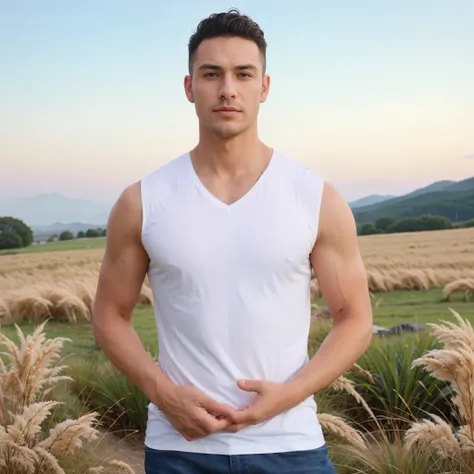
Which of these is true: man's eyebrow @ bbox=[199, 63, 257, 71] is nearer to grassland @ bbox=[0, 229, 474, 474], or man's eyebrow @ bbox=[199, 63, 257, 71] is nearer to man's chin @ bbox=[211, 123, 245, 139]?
man's chin @ bbox=[211, 123, 245, 139]

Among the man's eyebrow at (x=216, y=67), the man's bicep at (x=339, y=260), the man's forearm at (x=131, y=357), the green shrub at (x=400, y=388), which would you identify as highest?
the man's eyebrow at (x=216, y=67)

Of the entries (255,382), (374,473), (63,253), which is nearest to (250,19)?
(255,382)

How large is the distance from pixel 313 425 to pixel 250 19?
4.89 ft

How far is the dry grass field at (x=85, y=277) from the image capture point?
10.8 metres

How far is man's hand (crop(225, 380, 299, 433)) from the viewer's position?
92.2 inches

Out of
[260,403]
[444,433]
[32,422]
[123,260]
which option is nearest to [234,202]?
[123,260]

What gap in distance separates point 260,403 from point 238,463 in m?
0.22

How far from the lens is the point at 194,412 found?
2346 millimetres

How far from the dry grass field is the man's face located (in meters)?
7.24

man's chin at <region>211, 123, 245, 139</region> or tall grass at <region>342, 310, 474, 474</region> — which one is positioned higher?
man's chin at <region>211, 123, 245, 139</region>

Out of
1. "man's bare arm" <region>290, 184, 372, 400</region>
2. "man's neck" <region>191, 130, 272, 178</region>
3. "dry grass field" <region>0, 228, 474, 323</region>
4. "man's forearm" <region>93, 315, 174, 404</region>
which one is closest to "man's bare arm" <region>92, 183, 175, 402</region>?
"man's forearm" <region>93, 315, 174, 404</region>

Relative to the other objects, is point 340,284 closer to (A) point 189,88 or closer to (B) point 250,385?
(B) point 250,385

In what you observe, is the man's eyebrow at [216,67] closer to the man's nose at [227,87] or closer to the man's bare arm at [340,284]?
the man's nose at [227,87]

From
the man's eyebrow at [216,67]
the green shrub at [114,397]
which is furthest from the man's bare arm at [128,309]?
the green shrub at [114,397]
